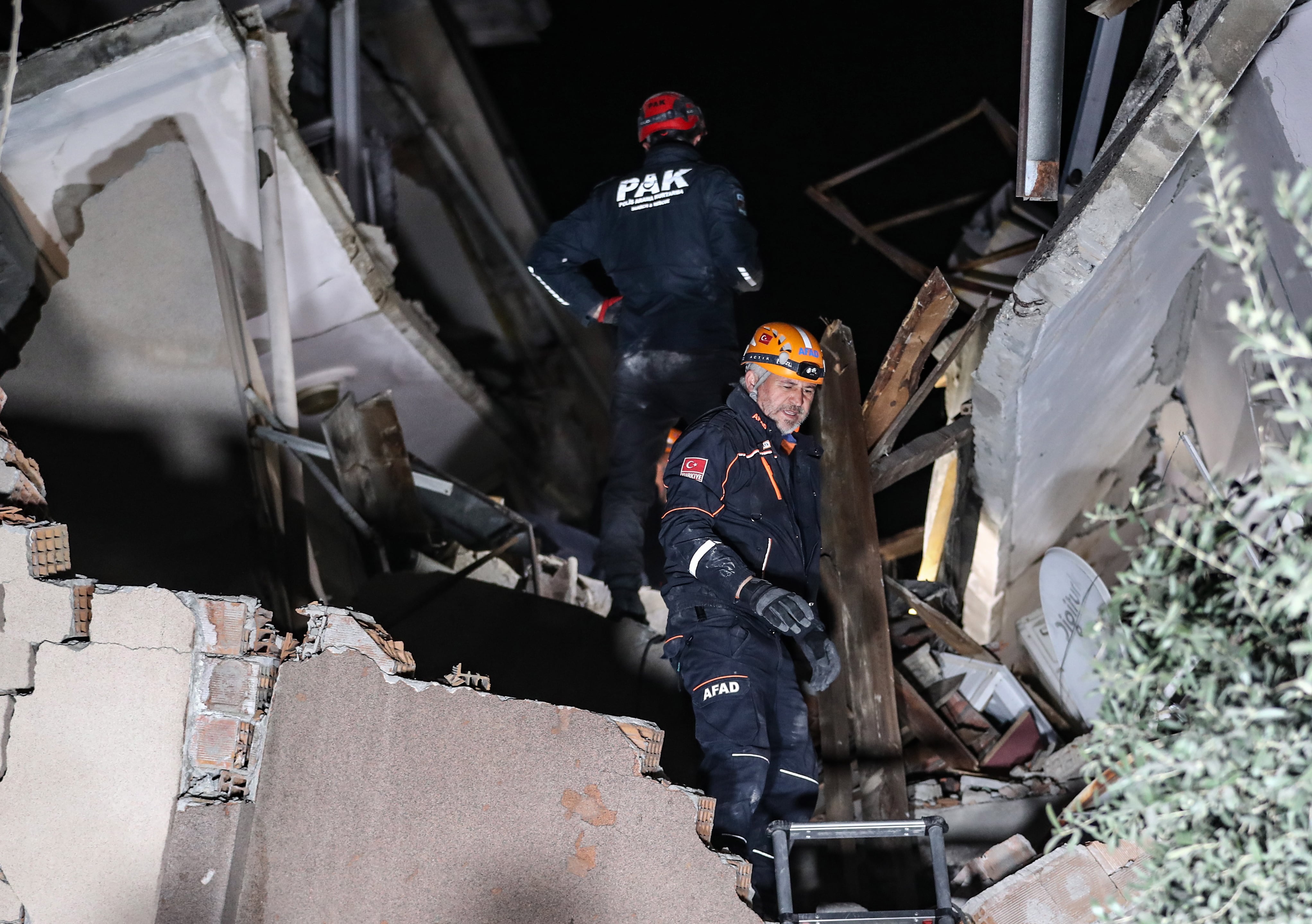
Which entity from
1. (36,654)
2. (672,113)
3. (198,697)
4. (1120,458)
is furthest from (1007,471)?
(36,654)

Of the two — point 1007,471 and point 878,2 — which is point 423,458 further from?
point 878,2

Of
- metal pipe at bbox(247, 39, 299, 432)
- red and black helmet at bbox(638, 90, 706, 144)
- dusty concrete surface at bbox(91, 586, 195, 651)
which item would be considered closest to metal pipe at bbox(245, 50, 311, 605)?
metal pipe at bbox(247, 39, 299, 432)

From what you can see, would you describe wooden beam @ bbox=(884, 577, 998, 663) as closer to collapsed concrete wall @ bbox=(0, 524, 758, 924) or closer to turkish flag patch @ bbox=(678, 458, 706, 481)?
turkish flag patch @ bbox=(678, 458, 706, 481)

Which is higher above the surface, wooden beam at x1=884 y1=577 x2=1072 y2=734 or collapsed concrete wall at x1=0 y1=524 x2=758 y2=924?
collapsed concrete wall at x1=0 y1=524 x2=758 y2=924

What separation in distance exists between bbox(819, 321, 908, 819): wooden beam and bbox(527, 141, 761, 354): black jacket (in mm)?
603

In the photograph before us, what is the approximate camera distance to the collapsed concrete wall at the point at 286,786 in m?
3.05

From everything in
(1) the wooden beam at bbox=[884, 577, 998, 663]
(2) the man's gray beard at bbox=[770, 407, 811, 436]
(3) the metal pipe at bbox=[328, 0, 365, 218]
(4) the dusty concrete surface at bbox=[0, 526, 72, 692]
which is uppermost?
(3) the metal pipe at bbox=[328, 0, 365, 218]

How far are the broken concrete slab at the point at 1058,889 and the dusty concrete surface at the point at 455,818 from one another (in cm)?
92

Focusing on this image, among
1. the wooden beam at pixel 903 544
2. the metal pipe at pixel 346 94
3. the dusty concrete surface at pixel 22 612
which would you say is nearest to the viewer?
the dusty concrete surface at pixel 22 612

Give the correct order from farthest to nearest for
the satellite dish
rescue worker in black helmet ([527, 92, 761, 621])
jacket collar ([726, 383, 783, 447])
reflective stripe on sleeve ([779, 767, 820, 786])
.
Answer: rescue worker in black helmet ([527, 92, 761, 621])
the satellite dish
jacket collar ([726, 383, 783, 447])
reflective stripe on sleeve ([779, 767, 820, 786])

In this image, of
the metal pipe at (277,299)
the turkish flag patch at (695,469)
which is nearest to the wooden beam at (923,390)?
the turkish flag patch at (695,469)

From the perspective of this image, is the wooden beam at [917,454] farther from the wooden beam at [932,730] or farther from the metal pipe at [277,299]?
the metal pipe at [277,299]

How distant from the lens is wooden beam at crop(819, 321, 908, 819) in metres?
4.91

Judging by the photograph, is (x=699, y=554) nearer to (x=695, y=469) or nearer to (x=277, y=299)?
(x=695, y=469)
